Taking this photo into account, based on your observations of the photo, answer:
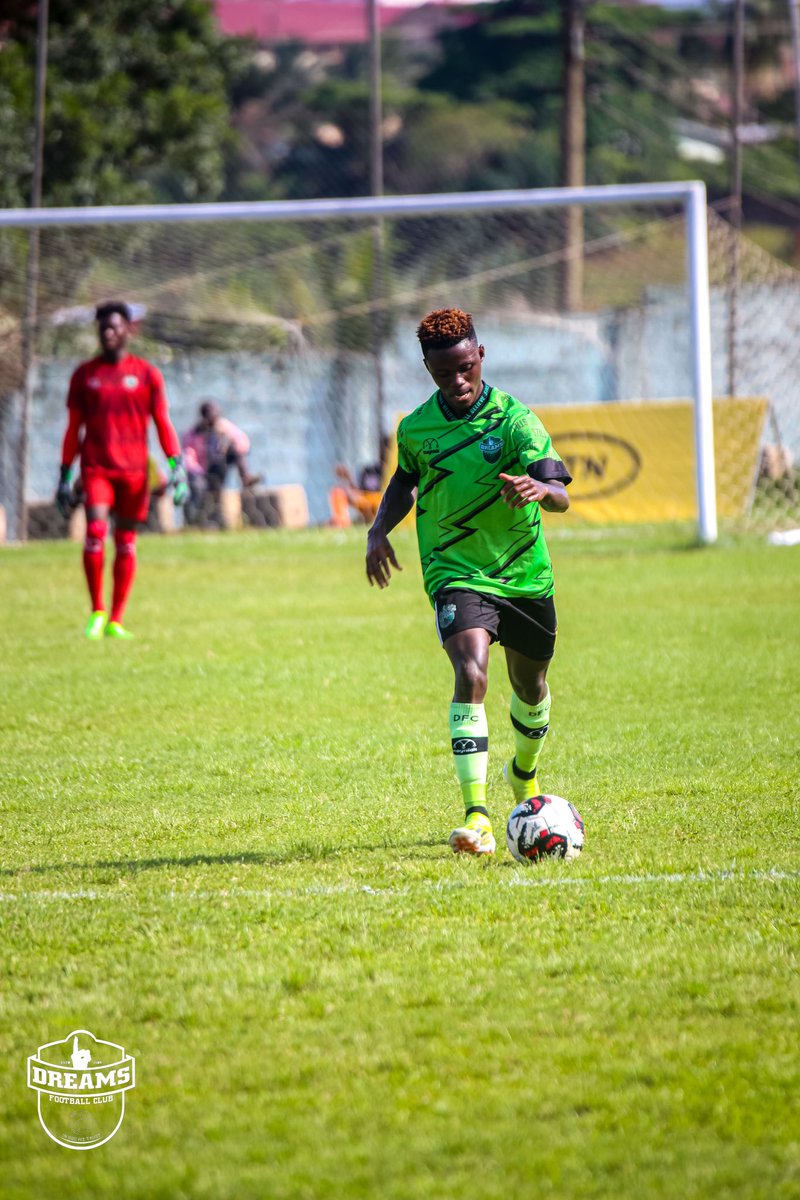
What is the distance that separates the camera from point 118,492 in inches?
472

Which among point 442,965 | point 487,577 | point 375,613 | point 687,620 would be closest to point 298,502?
point 375,613

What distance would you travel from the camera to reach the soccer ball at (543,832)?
520 cm

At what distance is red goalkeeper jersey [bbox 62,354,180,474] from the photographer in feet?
38.7

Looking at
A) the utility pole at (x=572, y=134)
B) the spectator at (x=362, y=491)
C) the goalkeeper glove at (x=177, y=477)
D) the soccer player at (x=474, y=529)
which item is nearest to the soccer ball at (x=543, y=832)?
the soccer player at (x=474, y=529)

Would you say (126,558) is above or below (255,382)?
below

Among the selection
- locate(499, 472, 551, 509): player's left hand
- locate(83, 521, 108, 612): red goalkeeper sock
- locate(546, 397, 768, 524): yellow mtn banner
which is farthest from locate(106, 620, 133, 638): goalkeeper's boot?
locate(546, 397, 768, 524): yellow mtn banner

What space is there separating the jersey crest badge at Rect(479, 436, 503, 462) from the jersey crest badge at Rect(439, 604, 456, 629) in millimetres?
560

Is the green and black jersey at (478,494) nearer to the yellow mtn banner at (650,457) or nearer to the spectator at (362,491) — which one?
the yellow mtn banner at (650,457)

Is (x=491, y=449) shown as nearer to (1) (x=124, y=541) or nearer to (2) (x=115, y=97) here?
(1) (x=124, y=541)

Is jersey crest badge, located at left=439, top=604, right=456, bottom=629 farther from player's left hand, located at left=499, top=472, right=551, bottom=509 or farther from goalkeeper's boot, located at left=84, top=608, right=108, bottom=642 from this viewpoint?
goalkeeper's boot, located at left=84, top=608, right=108, bottom=642

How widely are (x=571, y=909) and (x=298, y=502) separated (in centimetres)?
1719

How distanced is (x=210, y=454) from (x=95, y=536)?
8942 mm

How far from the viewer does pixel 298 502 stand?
2159 cm

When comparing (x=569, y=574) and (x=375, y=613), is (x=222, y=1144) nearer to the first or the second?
(x=375, y=613)
